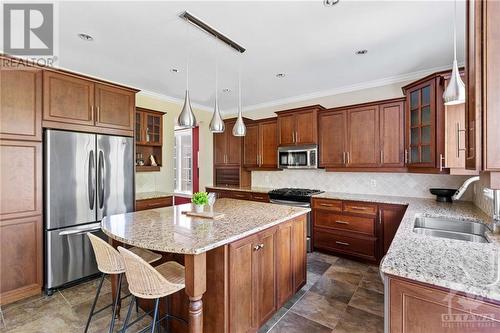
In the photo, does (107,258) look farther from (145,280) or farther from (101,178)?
(101,178)

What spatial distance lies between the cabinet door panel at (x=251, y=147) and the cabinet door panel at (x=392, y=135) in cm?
229

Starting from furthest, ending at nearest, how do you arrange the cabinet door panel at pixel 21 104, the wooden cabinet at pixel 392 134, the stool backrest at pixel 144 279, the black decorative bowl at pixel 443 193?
the wooden cabinet at pixel 392 134 → the black decorative bowl at pixel 443 193 → the cabinet door panel at pixel 21 104 → the stool backrest at pixel 144 279

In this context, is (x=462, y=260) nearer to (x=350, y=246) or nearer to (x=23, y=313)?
(x=350, y=246)

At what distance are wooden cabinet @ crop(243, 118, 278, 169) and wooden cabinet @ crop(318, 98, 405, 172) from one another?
968 mm

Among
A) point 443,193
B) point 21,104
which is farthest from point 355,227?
point 21,104

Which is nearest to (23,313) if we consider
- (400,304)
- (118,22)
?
(118,22)

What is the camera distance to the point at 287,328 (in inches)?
Answer: 80.1

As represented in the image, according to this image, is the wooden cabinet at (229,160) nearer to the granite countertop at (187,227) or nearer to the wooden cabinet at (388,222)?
the granite countertop at (187,227)

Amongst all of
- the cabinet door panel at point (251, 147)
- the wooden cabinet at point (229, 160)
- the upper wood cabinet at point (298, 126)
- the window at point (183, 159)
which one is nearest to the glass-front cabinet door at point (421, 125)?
the upper wood cabinet at point (298, 126)

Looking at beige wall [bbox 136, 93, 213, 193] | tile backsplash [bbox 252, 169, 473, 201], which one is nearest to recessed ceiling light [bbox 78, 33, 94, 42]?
beige wall [bbox 136, 93, 213, 193]

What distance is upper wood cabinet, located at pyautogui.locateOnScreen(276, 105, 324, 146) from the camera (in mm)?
4055

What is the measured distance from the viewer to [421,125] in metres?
3.02

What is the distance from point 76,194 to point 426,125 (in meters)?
4.30

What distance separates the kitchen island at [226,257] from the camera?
1439mm
